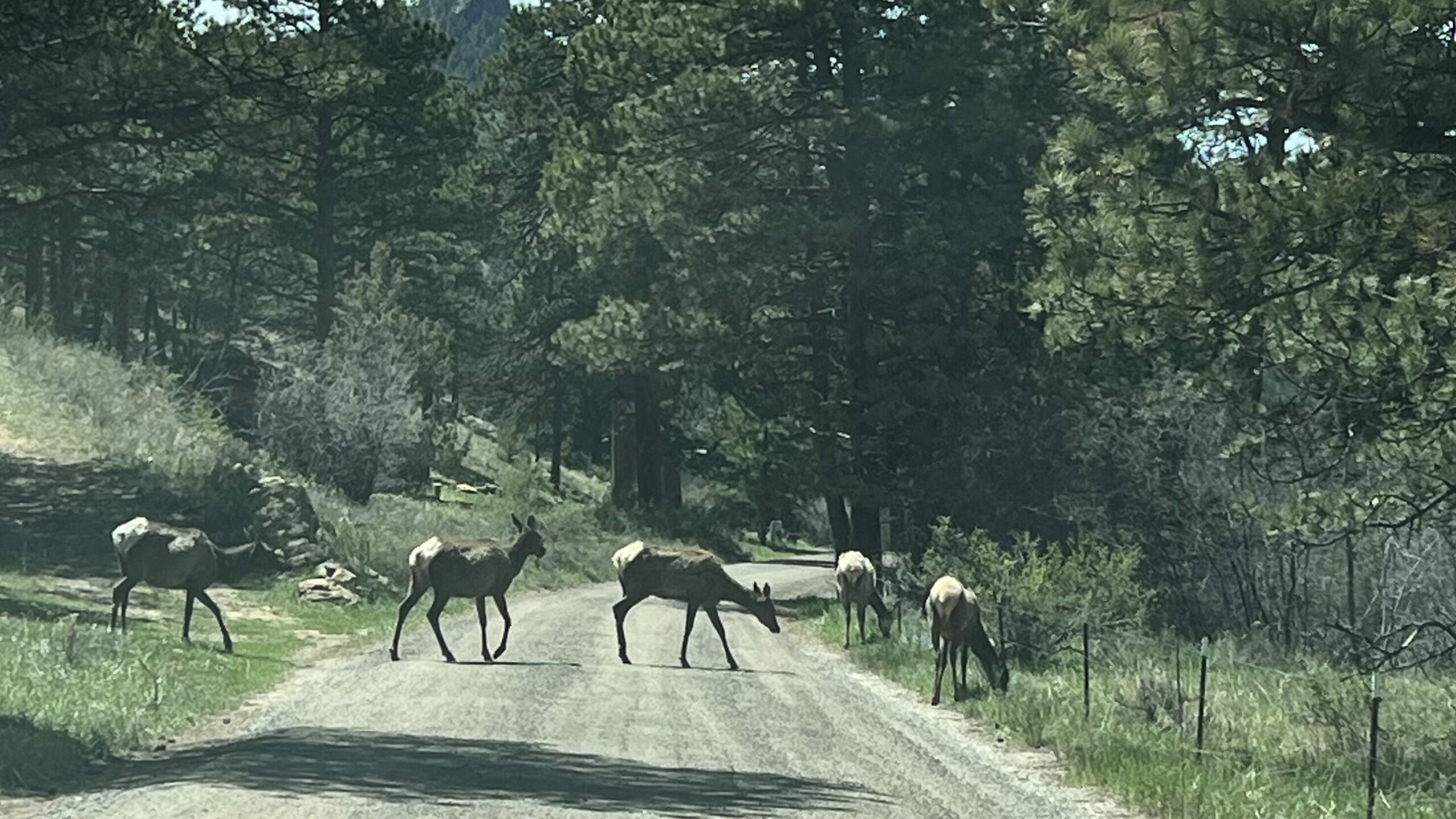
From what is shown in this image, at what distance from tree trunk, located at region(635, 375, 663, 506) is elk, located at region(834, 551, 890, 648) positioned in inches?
1104

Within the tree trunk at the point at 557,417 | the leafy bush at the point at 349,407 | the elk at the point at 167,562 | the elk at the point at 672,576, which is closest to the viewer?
the elk at the point at 167,562

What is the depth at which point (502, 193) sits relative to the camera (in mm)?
61125

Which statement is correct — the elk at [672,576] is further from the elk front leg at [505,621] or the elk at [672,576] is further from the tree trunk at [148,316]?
the tree trunk at [148,316]

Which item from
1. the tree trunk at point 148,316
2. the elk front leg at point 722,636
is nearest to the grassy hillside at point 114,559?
the elk front leg at point 722,636

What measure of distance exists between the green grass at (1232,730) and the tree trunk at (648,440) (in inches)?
1331

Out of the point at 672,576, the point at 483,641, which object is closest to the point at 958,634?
the point at 672,576

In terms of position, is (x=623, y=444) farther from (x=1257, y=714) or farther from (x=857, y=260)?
(x=1257, y=714)

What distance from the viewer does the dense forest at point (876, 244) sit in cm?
1697

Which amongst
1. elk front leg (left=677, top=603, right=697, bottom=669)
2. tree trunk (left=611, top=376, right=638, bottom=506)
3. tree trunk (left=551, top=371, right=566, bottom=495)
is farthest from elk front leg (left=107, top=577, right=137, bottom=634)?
tree trunk (left=551, top=371, right=566, bottom=495)

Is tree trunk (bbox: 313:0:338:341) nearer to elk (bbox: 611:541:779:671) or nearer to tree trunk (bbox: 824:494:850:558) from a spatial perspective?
tree trunk (bbox: 824:494:850:558)

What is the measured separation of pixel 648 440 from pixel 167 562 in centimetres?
3515

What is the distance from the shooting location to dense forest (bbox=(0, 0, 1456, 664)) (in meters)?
17.0

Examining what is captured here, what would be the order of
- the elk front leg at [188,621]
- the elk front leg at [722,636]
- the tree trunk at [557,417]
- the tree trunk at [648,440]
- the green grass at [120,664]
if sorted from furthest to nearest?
the tree trunk at [557,417]
the tree trunk at [648,440]
the elk front leg at [722,636]
the elk front leg at [188,621]
the green grass at [120,664]

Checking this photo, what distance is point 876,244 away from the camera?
4147 centimetres
